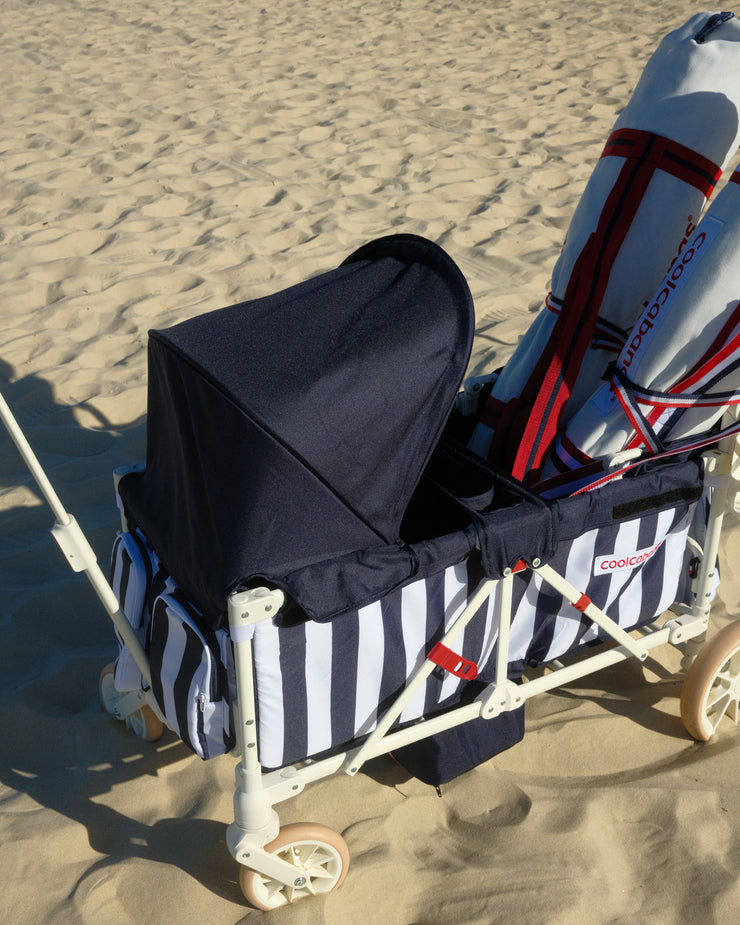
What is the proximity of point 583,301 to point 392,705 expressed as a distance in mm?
1003

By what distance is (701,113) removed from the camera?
203 centimetres

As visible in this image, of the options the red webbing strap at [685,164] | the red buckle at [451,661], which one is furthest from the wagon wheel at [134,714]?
the red webbing strap at [685,164]

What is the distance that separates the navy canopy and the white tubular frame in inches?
3.6

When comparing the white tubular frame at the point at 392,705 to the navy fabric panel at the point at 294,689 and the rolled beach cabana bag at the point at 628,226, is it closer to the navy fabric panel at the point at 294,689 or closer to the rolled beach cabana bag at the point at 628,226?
the navy fabric panel at the point at 294,689

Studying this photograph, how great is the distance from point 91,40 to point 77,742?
7263 millimetres

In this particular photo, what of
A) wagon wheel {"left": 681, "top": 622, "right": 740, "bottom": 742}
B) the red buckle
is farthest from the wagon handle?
wagon wheel {"left": 681, "top": 622, "right": 740, "bottom": 742}

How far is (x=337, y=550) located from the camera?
1.69 meters

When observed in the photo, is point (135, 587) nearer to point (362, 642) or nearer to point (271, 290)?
point (362, 642)

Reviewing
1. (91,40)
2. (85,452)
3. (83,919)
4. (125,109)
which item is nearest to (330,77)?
(125,109)

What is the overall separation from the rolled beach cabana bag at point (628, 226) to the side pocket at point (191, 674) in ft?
2.58

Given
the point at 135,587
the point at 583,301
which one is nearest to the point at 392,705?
the point at 135,587

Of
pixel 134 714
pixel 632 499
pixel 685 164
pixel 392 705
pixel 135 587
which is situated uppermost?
pixel 685 164

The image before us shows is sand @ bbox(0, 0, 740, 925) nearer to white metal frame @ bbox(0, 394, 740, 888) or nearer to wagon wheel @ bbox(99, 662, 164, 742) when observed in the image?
wagon wheel @ bbox(99, 662, 164, 742)

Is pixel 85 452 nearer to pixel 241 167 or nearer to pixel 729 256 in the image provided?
pixel 729 256
